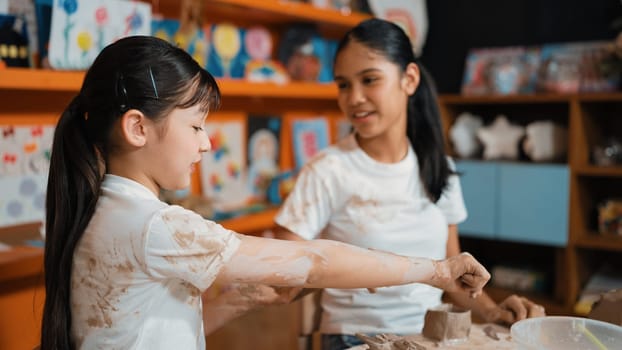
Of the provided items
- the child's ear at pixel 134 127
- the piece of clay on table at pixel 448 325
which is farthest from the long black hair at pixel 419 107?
the child's ear at pixel 134 127

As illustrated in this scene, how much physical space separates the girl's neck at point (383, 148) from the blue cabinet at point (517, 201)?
64.2 inches

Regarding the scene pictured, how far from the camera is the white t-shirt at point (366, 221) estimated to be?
5.23 feet

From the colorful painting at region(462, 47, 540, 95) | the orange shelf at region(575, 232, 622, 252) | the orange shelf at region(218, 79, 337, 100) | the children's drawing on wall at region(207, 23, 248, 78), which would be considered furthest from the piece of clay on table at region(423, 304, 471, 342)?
the colorful painting at region(462, 47, 540, 95)

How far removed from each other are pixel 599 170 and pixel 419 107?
60.6 inches

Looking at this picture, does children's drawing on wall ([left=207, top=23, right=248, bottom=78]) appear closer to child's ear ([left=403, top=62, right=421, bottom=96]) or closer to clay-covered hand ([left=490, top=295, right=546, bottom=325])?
child's ear ([left=403, top=62, right=421, bottom=96])

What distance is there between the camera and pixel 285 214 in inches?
62.3

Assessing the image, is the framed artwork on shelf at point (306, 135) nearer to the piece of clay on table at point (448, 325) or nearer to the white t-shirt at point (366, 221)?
the white t-shirt at point (366, 221)

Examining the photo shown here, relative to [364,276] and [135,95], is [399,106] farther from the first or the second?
[135,95]

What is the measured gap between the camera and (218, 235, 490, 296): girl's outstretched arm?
102cm

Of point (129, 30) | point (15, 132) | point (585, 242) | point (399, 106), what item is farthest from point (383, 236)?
point (585, 242)

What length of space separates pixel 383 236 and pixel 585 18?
235 centimetres

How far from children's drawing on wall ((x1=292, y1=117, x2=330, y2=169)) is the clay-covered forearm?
2.20 metres

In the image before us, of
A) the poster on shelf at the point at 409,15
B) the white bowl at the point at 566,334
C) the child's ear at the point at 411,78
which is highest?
the poster on shelf at the point at 409,15

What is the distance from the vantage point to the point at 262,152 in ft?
10.3
